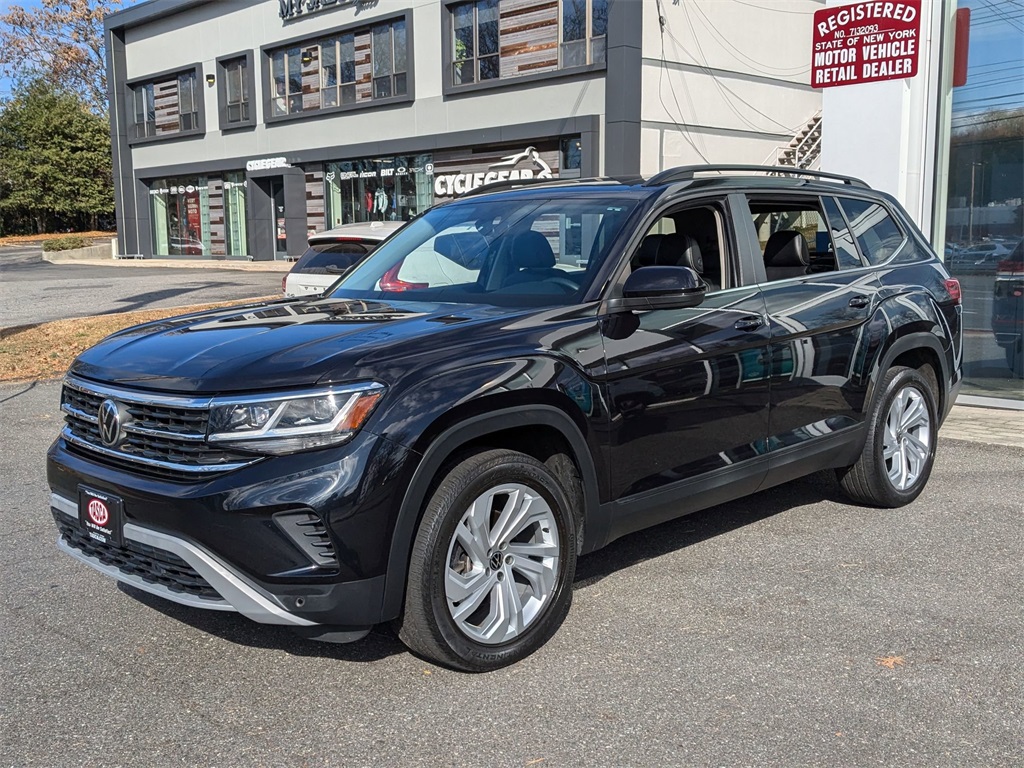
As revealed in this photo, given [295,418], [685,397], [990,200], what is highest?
[990,200]

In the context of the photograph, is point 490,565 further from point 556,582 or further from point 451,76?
point 451,76

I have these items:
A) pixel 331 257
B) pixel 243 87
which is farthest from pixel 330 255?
pixel 243 87

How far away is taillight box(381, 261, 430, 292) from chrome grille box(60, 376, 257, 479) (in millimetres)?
1587

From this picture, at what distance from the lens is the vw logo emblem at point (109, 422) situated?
3723 millimetres

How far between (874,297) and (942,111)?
4.77 meters

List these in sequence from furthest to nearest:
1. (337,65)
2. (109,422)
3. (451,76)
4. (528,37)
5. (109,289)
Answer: (337,65)
(451,76)
(528,37)
(109,289)
(109,422)

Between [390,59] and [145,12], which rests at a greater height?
[145,12]

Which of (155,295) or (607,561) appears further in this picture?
(155,295)

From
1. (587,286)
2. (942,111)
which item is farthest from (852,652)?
(942,111)

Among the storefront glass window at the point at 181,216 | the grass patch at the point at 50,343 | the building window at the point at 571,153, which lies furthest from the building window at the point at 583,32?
the storefront glass window at the point at 181,216

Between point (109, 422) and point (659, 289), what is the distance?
2166 mm

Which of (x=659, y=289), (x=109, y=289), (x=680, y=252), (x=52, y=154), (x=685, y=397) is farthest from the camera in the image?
(x=52, y=154)

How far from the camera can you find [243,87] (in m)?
34.4

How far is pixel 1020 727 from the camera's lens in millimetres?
3379
